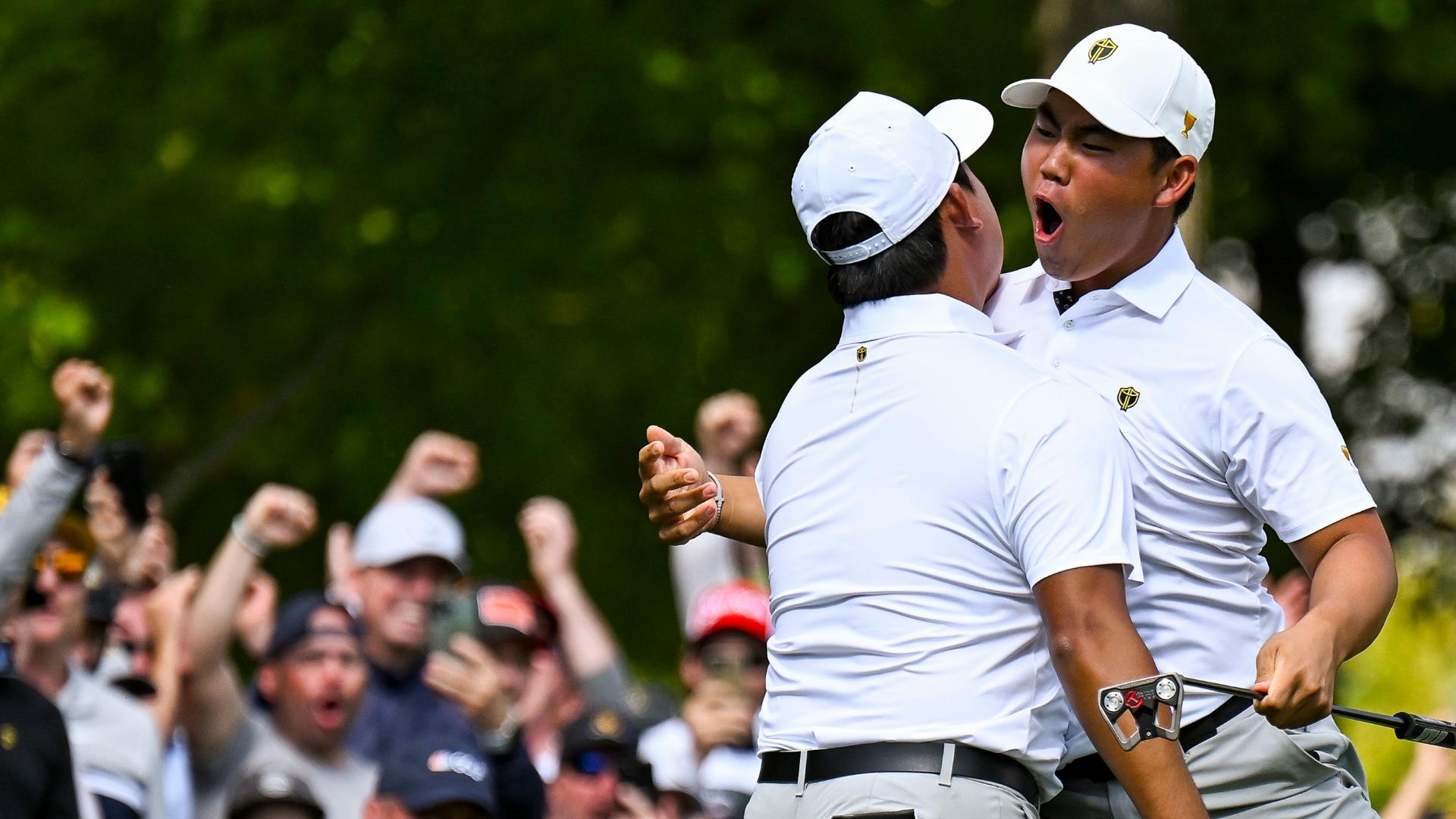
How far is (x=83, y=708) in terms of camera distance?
549 cm

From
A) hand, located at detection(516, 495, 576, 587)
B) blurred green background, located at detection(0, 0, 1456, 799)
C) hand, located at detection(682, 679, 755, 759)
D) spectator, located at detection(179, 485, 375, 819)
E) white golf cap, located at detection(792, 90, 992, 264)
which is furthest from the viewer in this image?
blurred green background, located at detection(0, 0, 1456, 799)

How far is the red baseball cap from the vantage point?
6402mm

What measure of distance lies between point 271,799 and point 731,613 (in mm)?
1676

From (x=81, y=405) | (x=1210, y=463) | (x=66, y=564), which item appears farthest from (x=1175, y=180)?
(x=66, y=564)

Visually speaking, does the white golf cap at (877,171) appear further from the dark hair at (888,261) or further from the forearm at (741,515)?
the forearm at (741,515)

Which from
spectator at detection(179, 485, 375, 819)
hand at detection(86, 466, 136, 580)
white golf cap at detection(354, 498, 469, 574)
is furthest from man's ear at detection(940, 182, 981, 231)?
white golf cap at detection(354, 498, 469, 574)

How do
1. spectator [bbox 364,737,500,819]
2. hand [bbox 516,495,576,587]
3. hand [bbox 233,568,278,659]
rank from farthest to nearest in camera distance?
hand [bbox 516,495,576,587], hand [bbox 233,568,278,659], spectator [bbox 364,737,500,819]

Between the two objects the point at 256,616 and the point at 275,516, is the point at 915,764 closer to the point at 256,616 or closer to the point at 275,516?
the point at 275,516

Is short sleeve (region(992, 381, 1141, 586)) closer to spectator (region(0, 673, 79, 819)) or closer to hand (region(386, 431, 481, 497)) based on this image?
spectator (region(0, 673, 79, 819))

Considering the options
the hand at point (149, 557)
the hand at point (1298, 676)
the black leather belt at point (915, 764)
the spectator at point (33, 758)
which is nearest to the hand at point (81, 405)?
the spectator at point (33, 758)

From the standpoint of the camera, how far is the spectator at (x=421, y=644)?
5531 mm

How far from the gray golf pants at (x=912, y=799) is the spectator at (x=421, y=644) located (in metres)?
2.62

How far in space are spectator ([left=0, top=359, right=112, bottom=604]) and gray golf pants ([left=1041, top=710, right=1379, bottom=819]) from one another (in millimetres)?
2908

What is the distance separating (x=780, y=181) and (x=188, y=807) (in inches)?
185
